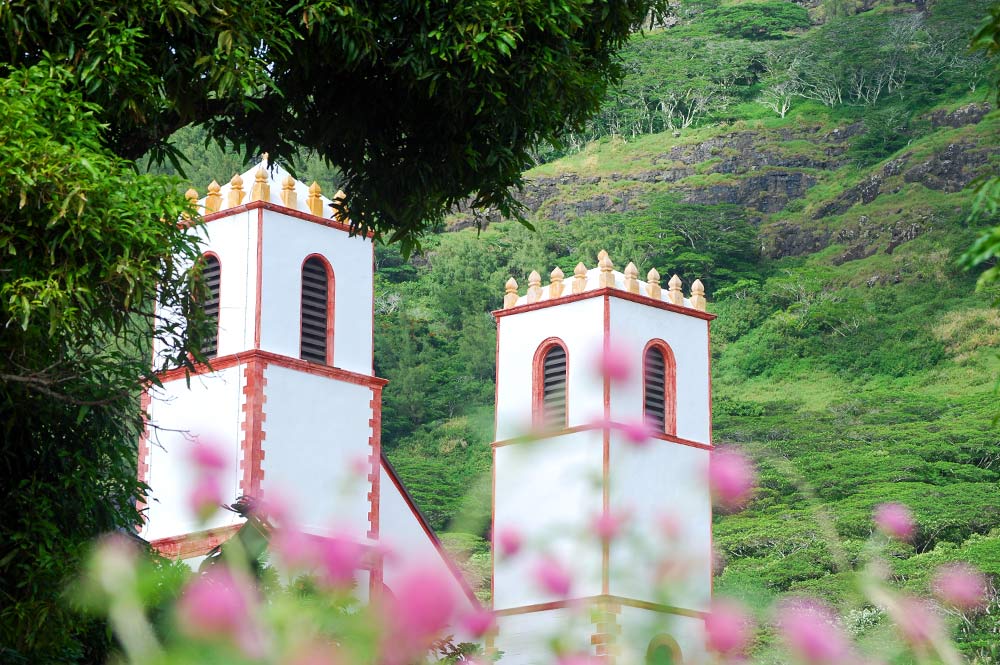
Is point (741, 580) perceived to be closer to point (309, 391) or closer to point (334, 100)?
point (309, 391)

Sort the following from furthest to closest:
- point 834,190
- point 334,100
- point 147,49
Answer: point 834,190 < point 334,100 < point 147,49

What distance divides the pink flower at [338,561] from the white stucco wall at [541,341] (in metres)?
22.1

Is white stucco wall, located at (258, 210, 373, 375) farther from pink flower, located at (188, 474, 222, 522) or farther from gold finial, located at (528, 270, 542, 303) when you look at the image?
pink flower, located at (188, 474, 222, 522)

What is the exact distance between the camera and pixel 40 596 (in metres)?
7.42

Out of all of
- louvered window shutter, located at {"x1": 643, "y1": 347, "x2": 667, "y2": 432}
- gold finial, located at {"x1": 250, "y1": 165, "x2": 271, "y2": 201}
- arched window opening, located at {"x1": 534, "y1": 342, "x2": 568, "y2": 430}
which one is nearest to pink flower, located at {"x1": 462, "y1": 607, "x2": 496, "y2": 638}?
gold finial, located at {"x1": 250, "y1": 165, "x2": 271, "y2": 201}

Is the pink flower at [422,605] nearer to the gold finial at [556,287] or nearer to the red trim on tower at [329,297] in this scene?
the red trim on tower at [329,297]

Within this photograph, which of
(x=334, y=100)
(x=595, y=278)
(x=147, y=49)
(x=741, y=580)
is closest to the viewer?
(x=147, y=49)

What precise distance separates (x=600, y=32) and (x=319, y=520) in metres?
12.0

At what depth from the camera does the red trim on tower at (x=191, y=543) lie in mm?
19453

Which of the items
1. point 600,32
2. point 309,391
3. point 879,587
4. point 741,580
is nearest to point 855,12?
point 741,580

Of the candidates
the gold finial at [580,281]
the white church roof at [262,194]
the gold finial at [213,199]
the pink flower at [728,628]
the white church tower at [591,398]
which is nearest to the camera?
the pink flower at [728,628]

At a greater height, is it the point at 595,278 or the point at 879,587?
the point at 595,278

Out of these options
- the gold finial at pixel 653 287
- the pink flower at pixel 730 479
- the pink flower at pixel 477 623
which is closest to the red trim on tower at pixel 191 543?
the gold finial at pixel 653 287

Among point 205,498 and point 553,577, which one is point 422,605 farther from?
point 205,498
